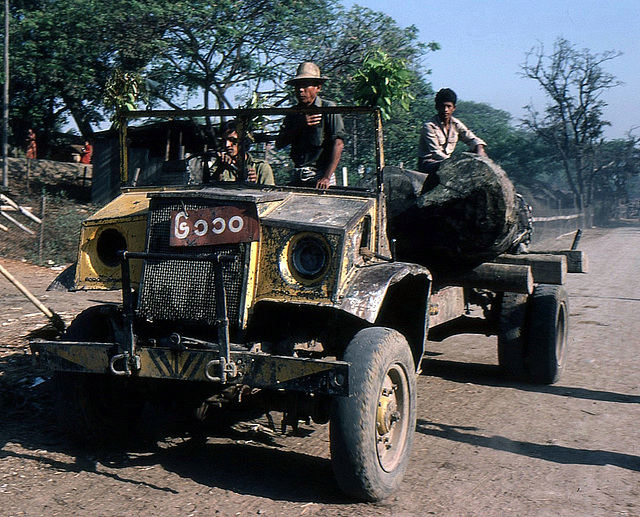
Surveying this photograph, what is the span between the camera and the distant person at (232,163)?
518cm

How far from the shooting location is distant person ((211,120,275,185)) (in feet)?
17.0

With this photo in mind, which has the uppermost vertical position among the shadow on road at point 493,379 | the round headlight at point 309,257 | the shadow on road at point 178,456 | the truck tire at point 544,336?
the round headlight at point 309,257

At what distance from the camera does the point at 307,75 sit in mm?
5340

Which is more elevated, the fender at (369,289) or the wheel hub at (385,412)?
the fender at (369,289)

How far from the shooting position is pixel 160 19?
21.7 metres

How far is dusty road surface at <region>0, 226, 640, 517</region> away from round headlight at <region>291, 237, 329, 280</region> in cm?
122

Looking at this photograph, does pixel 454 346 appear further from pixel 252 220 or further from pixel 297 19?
pixel 297 19

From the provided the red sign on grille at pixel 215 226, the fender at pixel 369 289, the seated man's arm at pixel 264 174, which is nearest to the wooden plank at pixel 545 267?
the seated man's arm at pixel 264 174

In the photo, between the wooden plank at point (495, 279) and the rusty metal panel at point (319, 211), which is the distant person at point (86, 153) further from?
the rusty metal panel at point (319, 211)

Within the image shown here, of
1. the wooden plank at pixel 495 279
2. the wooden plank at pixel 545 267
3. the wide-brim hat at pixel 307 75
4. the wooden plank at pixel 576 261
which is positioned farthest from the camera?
the wooden plank at pixel 576 261

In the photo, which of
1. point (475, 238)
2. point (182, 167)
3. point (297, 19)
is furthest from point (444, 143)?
point (297, 19)

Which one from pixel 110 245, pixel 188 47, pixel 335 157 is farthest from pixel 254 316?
pixel 188 47

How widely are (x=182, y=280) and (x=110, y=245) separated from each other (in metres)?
0.80

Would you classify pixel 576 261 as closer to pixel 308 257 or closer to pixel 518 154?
pixel 308 257
